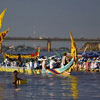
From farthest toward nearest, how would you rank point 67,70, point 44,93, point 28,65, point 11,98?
point 28,65
point 67,70
point 44,93
point 11,98

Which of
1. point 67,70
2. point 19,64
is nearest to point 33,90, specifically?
point 67,70

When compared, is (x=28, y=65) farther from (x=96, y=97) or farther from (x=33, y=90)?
(x=96, y=97)

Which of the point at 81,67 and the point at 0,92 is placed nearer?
the point at 0,92

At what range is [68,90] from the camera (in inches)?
955

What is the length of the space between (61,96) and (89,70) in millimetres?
23054

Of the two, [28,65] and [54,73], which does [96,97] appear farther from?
[28,65]

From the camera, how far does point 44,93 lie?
22.9 m

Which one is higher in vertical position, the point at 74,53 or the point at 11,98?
the point at 74,53

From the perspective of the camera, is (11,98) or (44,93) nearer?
(11,98)

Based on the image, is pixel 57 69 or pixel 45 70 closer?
pixel 57 69

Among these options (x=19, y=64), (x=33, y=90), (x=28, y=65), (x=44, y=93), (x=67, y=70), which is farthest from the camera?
(x=19, y=64)

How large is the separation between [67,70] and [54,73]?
4.48ft

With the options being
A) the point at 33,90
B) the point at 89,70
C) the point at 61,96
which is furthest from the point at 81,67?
the point at 61,96

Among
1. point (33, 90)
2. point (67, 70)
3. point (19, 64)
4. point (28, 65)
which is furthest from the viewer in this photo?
point (19, 64)
